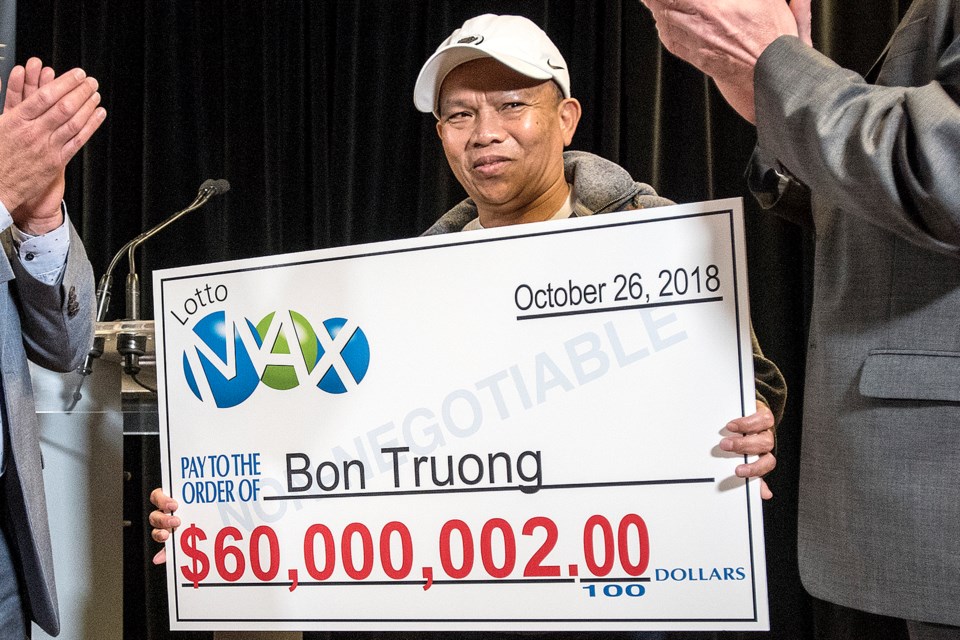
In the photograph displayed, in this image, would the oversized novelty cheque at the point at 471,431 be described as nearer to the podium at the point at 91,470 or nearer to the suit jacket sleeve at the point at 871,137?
the suit jacket sleeve at the point at 871,137

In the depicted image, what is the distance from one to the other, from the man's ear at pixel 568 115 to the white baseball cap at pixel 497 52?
0.12ft

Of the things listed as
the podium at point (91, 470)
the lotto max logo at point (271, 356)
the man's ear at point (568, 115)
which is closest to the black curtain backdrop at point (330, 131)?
the man's ear at point (568, 115)

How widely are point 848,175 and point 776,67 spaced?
0.46 ft

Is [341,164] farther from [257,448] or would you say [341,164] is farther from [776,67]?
[776,67]

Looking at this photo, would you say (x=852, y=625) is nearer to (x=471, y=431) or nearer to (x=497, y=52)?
(x=471, y=431)

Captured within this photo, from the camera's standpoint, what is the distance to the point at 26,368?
1.31m

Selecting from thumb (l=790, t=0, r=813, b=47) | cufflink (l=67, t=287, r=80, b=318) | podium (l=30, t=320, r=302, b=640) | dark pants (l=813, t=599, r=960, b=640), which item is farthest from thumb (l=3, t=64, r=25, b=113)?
dark pants (l=813, t=599, r=960, b=640)

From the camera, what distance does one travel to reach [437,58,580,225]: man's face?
168 centimetres

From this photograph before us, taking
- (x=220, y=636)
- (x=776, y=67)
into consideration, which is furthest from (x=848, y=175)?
(x=220, y=636)

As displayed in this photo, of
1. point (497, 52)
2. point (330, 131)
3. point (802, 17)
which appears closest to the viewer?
point (802, 17)

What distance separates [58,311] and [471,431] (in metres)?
0.62

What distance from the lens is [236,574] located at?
4.50 ft

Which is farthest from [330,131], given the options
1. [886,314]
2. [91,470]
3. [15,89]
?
[886,314]

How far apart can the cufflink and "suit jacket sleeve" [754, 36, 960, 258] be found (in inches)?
38.4
